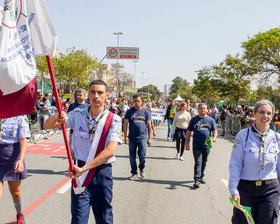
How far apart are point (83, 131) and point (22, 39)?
104cm

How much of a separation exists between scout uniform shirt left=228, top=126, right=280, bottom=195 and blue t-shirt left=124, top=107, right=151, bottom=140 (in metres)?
3.78

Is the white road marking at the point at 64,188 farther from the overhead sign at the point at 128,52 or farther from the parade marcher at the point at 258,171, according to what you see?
the overhead sign at the point at 128,52

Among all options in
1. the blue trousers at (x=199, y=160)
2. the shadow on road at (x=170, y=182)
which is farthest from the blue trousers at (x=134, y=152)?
the blue trousers at (x=199, y=160)

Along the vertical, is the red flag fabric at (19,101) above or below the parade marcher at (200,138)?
above

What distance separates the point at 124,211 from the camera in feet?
16.1

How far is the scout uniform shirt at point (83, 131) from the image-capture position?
3.07 metres

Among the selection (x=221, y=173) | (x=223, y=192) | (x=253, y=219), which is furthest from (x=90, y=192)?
(x=221, y=173)

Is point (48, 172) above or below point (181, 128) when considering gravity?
below

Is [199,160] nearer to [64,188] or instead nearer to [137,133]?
[137,133]

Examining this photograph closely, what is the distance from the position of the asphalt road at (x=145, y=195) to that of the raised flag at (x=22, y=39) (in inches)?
104

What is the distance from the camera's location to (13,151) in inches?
158

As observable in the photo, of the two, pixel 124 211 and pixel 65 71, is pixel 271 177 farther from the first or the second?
pixel 65 71

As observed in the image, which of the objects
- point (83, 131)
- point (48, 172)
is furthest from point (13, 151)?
point (48, 172)

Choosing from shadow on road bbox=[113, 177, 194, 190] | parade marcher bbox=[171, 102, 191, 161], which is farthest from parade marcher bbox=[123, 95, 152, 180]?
parade marcher bbox=[171, 102, 191, 161]
